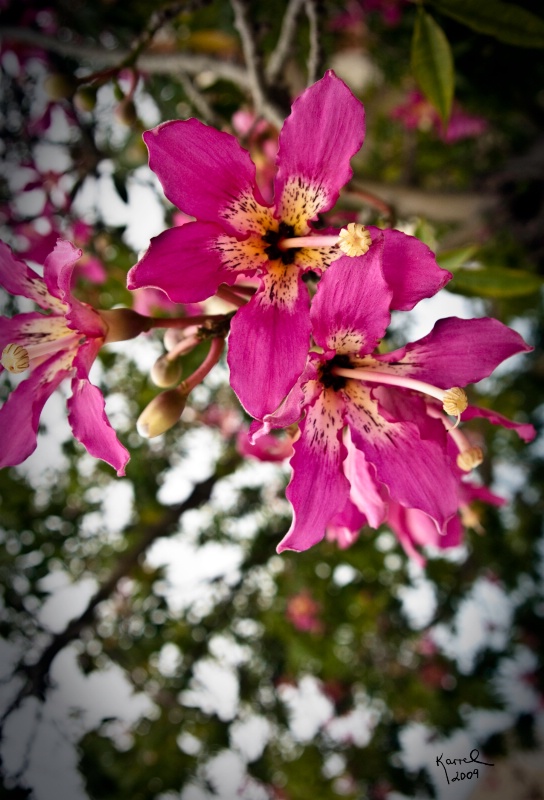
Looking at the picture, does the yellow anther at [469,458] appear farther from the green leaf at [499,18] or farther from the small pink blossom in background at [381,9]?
the small pink blossom in background at [381,9]

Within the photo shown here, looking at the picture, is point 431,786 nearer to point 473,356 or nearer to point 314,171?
point 473,356

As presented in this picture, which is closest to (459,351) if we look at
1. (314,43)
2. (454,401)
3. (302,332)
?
(454,401)

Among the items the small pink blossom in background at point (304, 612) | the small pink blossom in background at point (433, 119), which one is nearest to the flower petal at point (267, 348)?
the small pink blossom in background at point (304, 612)

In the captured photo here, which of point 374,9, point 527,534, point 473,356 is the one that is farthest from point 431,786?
point 374,9

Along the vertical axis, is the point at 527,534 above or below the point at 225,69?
below

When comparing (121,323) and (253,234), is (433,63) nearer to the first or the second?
(253,234)

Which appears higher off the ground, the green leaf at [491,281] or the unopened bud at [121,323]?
the unopened bud at [121,323]

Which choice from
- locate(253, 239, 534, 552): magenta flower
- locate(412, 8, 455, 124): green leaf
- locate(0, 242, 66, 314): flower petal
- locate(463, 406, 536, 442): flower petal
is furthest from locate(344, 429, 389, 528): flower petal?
locate(412, 8, 455, 124): green leaf

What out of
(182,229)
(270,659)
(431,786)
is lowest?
(431,786)
